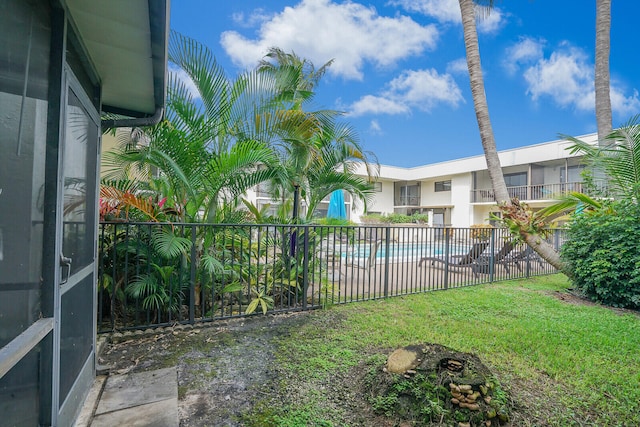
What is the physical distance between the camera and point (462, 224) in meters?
23.0

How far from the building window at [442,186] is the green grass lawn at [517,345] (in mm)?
20443

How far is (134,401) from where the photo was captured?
89.3 inches

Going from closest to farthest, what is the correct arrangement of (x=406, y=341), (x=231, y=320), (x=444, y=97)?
(x=406, y=341) → (x=231, y=320) → (x=444, y=97)

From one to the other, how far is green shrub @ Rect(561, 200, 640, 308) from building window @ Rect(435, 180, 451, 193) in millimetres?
19591


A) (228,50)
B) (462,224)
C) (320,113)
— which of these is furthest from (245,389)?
(228,50)

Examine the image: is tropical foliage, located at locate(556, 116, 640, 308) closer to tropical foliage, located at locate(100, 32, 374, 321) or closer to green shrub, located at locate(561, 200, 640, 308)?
green shrub, located at locate(561, 200, 640, 308)

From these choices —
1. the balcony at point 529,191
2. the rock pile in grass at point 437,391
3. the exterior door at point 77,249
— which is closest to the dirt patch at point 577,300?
the rock pile in grass at point 437,391

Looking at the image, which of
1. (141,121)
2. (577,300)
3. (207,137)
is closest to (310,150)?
(207,137)

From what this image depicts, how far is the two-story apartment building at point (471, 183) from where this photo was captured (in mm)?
18141

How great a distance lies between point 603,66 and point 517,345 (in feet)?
25.0

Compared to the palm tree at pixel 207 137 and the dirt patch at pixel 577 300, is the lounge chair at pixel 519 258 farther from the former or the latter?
the palm tree at pixel 207 137

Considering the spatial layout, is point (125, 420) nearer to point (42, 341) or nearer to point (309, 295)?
point (42, 341)

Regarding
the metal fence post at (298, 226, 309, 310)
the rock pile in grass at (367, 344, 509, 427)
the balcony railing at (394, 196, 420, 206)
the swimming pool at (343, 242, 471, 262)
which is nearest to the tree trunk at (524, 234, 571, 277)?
the swimming pool at (343, 242, 471, 262)

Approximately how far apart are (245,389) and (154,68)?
2.61 meters
